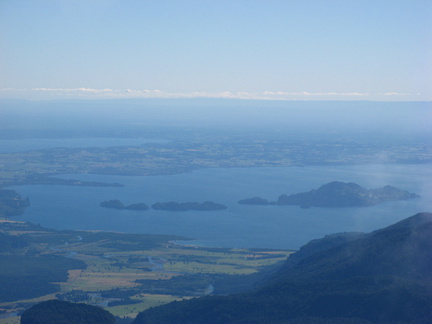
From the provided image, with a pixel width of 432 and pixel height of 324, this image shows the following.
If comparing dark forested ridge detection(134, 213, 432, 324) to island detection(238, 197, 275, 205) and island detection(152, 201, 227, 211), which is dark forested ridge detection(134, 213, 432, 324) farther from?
island detection(238, 197, 275, 205)

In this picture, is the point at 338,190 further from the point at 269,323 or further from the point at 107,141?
the point at 107,141

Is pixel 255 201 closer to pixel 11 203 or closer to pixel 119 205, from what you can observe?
pixel 119 205

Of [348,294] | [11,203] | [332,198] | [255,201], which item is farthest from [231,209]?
Answer: [348,294]

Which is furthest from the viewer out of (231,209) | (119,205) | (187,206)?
(119,205)

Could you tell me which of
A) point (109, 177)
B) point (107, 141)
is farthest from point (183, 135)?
point (109, 177)


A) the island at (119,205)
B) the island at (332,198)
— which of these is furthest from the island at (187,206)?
the island at (332,198)

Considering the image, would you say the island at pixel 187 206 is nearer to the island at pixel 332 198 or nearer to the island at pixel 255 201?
the island at pixel 255 201
